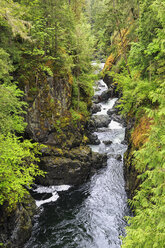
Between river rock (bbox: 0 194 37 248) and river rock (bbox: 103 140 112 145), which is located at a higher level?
river rock (bbox: 0 194 37 248)

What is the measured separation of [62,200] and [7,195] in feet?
19.8

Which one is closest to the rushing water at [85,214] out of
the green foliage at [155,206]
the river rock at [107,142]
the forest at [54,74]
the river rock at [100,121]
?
the forest at [54,74]

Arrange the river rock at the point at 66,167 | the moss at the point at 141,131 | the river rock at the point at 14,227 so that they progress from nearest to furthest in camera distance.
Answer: the river rock at the point at 14,227 < the moss at the point at 141,131 < the river rock at the point at 66,167

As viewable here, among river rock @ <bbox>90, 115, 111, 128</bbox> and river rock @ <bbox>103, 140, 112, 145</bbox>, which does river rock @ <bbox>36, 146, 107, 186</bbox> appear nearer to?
river rock @ <bbox>103, 140, 112, 145</bbox>

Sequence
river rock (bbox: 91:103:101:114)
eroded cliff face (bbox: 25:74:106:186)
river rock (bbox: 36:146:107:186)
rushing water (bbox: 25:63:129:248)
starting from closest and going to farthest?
rushing water (bbox: 25:63:129:248)
river rock (bbox: 36:146:107:186)
eroded cliff face (bbox: 25:74:106:186)
river rock (bbox: 91:103:101:114)

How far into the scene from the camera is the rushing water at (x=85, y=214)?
10.8 meters

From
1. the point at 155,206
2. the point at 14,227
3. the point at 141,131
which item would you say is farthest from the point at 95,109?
the point at 155,206

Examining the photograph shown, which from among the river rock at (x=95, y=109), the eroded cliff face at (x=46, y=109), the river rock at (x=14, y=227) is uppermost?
the eroded cliff face at (x=46, y=109)

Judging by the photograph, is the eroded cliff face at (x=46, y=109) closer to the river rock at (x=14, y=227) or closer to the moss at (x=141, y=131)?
the river rock at (x=14, y=227)

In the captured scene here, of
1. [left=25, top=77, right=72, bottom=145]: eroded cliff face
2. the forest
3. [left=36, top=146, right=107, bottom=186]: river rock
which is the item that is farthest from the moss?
[left=25, top=77, right=72, bottom=145]: eroded cliff face

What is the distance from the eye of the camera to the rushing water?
1080 cm

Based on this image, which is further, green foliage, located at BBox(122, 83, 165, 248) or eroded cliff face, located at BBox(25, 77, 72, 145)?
eroded cliff face, located at BBox(25, 77, 72, 145)

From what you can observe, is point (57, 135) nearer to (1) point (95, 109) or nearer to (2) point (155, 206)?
(2) point (155, 206)

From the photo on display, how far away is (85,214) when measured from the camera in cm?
1294
